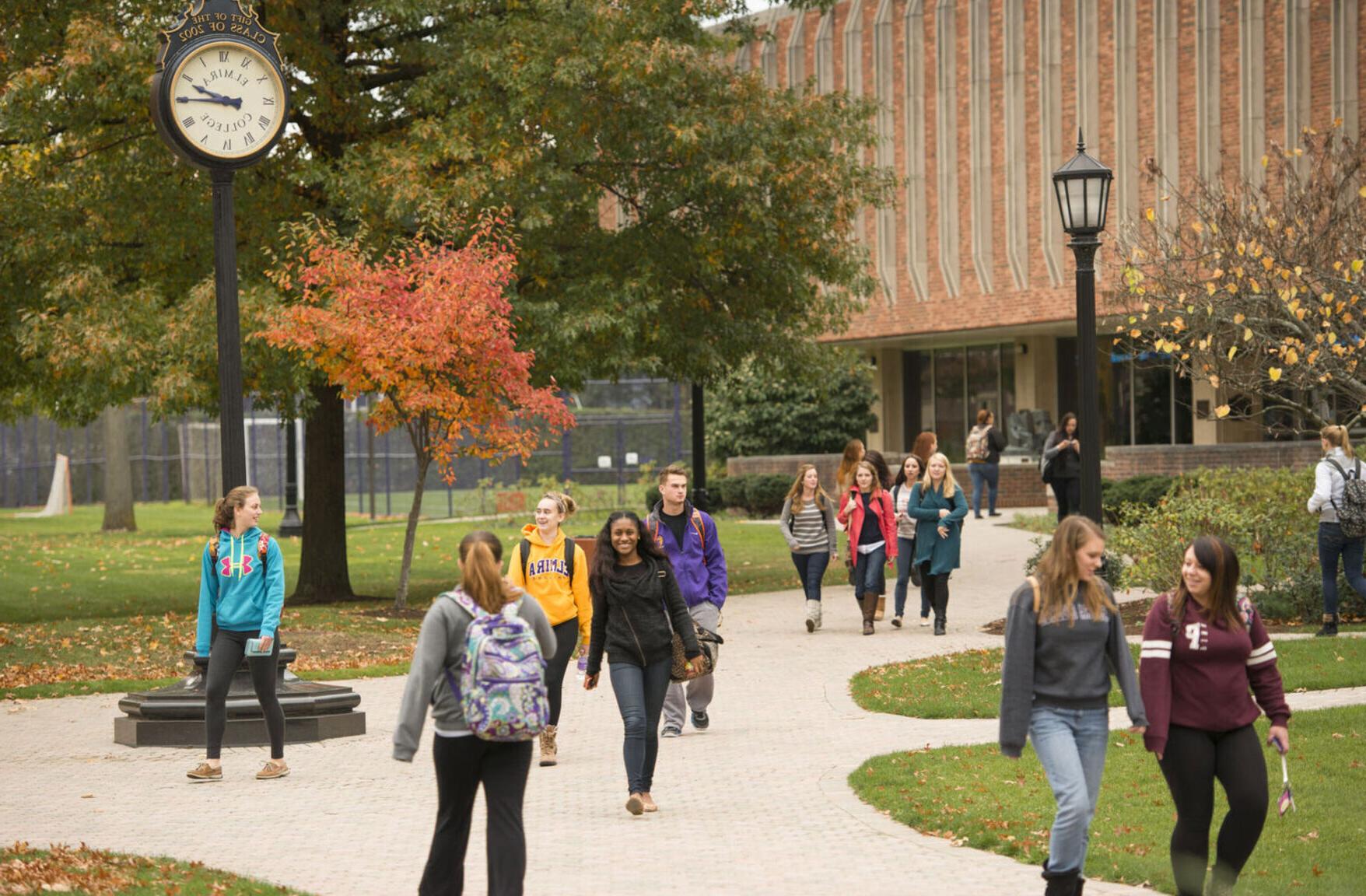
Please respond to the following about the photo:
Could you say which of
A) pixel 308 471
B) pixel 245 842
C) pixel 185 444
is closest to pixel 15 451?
pixel 185 444

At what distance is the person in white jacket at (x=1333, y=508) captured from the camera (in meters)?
14.3

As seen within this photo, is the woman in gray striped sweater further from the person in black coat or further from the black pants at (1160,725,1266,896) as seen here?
the black pants at (1160,725,1266,896)

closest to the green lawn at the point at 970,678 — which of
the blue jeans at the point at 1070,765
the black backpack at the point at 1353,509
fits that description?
the black backpack at the point at 1353,509

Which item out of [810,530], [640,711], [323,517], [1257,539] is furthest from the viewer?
[323,517]

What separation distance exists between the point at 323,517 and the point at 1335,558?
12002 millimetres

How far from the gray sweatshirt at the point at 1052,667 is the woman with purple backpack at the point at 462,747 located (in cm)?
176

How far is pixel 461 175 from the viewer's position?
19.2 meters

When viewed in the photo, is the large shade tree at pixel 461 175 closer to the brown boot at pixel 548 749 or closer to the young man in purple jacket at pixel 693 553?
the young man in purple jacket at pixel 693 553

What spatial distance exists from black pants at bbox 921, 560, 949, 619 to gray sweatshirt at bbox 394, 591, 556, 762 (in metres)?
10.8

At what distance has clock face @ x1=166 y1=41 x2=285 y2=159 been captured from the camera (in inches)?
464

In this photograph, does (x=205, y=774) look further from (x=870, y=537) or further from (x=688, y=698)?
(x=870, y=537)

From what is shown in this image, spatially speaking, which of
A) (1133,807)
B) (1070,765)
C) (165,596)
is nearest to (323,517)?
(165,596)

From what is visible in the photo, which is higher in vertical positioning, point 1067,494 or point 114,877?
point 1067,494

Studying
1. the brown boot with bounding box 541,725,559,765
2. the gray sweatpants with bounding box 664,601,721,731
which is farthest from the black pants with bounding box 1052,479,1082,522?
the brown boot with bounding box 541,725,559,765
